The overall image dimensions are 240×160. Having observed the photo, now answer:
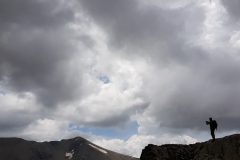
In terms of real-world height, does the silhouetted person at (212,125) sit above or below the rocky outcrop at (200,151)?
above

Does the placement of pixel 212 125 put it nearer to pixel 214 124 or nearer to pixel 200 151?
pixel 214 124

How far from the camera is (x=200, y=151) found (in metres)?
38.6

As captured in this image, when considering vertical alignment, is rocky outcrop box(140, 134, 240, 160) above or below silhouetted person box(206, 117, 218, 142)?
below

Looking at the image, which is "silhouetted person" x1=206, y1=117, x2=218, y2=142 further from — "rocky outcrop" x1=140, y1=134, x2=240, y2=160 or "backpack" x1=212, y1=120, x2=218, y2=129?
"rocky outcrop" x1=140, y1=134, x2=240, y2=160

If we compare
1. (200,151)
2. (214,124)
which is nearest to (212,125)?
(214,124)

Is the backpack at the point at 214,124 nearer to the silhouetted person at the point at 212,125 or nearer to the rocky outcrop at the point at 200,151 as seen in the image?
the silhouetted person at the point at 212,125

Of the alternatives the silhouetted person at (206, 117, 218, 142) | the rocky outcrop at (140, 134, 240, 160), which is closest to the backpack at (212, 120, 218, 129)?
the silhouetted person at (206, 117, 218, 142)

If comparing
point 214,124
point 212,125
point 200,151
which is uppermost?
point 214,124

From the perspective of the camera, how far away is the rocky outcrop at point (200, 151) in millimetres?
36594

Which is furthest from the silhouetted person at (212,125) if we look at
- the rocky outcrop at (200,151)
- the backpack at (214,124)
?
the rocky outcrop at (200,151)

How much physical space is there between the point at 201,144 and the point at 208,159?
4.99m

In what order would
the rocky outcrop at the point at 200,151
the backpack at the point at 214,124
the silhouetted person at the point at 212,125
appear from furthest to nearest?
the backpack at the point at 214,124, the silhouetted person at the point at 212,125, the rocky outcrop at the point at 200,151

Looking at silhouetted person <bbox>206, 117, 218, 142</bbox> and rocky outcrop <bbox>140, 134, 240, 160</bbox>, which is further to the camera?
silhouetted person <bbox>206, 117, 218, 142</bbox>

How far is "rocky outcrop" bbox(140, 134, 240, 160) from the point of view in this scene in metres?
36.6
